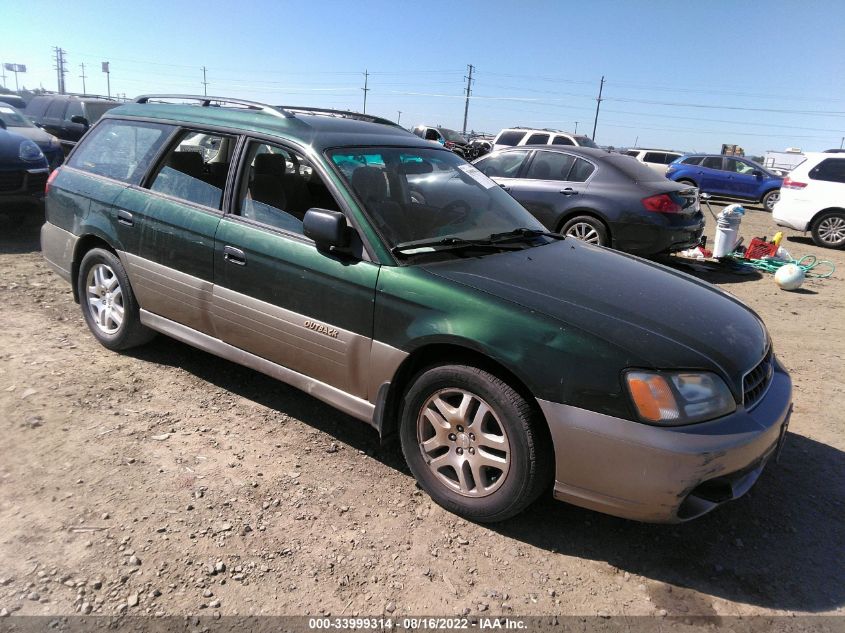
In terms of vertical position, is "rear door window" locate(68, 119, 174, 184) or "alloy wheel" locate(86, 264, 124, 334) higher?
"rear door window" locate(68, 119, 174, 184)

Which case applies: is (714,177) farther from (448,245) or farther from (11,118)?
(448,245)

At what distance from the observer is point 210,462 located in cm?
322

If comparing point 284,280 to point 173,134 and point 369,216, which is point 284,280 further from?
point 173,134

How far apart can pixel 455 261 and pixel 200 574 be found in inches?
70.6

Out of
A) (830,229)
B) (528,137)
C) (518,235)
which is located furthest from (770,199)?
(518,235)

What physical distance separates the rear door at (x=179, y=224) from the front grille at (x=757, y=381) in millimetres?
2876

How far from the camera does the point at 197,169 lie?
389 centimetres

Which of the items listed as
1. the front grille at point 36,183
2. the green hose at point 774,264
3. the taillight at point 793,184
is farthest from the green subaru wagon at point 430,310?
the taillight at point 793,184

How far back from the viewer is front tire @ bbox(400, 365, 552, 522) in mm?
2609

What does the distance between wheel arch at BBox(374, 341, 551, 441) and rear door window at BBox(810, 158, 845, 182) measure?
38.3ft

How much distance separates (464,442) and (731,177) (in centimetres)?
2076

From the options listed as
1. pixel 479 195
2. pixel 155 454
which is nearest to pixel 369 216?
pixel 479 195

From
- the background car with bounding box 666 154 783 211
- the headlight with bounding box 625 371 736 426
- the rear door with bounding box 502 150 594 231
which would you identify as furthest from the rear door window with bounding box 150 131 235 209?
the background car with bounding box 666 154 783 211

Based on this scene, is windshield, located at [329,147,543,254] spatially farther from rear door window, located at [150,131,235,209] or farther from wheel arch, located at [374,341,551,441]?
rear door window, located at [150,131,235,209]
